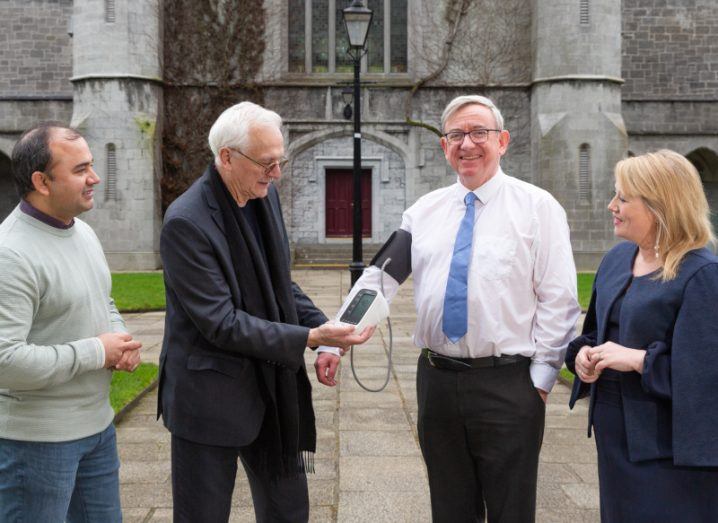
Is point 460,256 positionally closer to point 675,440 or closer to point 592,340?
point 592,340

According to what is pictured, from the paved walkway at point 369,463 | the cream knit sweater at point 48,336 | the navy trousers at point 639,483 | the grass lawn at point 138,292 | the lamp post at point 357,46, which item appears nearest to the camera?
the cream knit sweater at point 48,336

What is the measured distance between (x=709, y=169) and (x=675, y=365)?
76.1 feet

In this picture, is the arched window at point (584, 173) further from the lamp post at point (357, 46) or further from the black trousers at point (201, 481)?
the black trousers at point (201, 481)

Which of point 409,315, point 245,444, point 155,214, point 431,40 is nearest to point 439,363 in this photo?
point 245,444

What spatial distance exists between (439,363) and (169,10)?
1923 centimetres

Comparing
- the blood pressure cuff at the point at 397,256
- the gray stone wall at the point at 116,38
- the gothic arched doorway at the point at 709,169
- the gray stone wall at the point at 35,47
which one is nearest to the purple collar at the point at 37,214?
the blood pressure cuff at the point at 397,256

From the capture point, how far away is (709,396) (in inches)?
87.0

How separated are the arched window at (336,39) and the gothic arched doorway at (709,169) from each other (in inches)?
348

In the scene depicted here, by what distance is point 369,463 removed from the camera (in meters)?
4.34

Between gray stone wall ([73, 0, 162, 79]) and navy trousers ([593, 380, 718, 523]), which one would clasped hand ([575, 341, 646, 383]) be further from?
gray stone wall ([73, 0, 162, 79])

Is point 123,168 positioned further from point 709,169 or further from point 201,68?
point 709,169

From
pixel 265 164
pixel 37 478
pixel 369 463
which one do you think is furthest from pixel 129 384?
pixel 265 164

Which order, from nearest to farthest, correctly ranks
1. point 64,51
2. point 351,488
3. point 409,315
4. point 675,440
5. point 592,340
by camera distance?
point 675,440 → point 592,340 → point 351,488 → point 409,315 → point 64,51

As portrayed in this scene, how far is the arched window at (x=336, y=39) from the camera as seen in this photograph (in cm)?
2041
